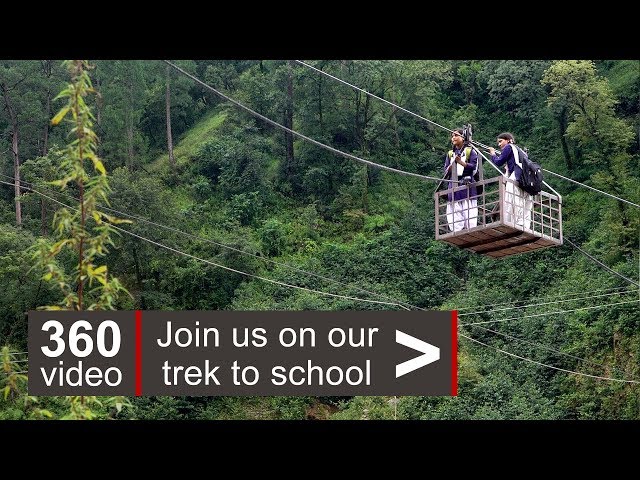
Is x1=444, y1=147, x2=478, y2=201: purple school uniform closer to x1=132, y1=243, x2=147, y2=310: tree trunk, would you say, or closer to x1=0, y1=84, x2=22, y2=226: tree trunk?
x1=132, y1=243, x2=147, y2=310: tree trunk

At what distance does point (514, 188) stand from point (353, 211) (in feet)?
75.9

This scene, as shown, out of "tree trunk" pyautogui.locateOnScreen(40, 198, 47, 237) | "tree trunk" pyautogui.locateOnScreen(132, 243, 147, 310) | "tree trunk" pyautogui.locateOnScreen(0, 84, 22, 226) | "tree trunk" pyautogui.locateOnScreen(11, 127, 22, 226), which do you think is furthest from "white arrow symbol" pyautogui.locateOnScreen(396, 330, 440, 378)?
"tree trunk" pyautogui.locateOnScreen(0, 84, 22, 226)

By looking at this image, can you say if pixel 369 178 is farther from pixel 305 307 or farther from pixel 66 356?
pixel 66 356

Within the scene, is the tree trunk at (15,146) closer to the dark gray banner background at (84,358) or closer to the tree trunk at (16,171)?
the tree trunk at (16,171)

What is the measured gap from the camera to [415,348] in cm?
1307

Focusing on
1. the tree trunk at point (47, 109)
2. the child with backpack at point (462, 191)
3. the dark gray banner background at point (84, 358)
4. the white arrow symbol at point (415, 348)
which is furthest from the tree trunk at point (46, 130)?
Answer: the white arrow symbol at point (415, 348)

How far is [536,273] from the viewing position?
32656mm

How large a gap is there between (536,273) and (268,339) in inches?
820

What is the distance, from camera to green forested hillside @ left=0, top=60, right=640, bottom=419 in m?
28.1

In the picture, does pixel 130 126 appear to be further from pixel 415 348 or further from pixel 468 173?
pixel 415 348

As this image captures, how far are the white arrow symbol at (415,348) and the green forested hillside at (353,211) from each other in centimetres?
1309

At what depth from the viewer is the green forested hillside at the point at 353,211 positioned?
28078 mm

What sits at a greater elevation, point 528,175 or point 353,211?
point 353,211
